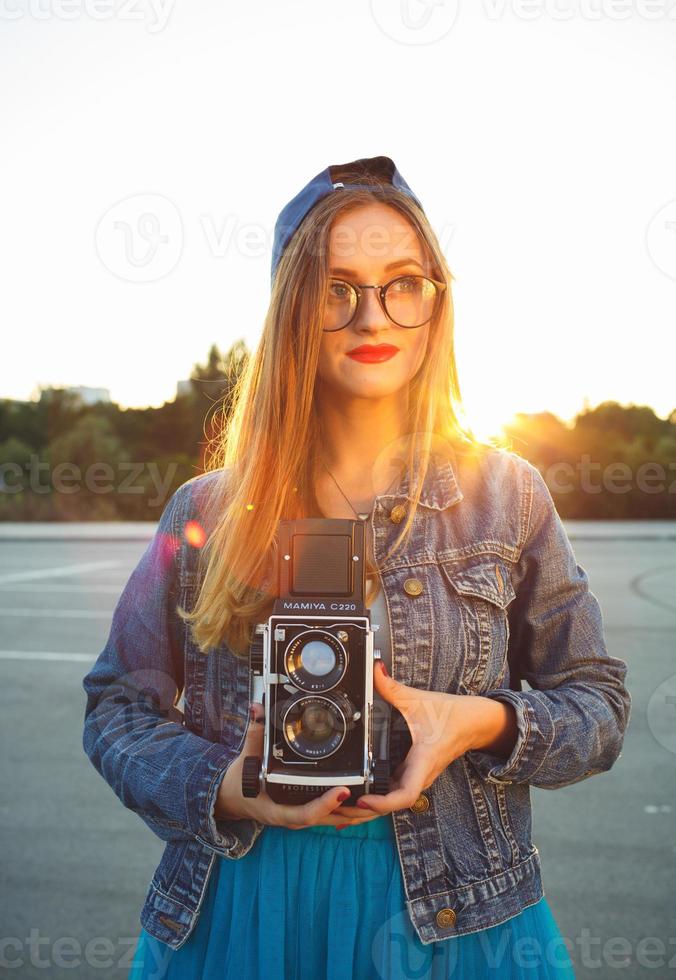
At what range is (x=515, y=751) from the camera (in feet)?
5.47

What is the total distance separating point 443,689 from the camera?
1730mm

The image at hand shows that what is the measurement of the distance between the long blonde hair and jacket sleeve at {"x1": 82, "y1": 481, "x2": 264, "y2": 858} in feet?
0.29

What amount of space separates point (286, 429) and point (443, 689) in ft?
2.27

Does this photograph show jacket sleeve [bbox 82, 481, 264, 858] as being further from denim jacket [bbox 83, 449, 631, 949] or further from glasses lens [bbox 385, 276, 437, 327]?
glasses lens [bbox 385, 276, 437, 327]

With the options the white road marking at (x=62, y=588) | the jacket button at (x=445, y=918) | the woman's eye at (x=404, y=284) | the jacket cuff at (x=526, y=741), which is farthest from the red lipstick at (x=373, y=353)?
the white road marking at (x=62, y=588)

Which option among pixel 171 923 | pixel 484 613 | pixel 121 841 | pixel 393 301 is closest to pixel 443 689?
pixel 484 613

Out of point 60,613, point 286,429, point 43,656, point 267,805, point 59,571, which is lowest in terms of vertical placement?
point 59,571

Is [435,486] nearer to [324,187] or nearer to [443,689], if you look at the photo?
[443,689]

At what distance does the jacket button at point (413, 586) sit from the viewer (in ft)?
5.88

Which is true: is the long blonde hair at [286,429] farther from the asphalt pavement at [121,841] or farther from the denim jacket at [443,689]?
the asphalt pavement at [121,841]

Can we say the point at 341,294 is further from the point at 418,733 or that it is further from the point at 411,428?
the point at 418,733

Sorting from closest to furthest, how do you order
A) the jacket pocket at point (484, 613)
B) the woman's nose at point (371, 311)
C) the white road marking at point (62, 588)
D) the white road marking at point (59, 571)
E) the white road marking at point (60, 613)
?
the jacket pocket at point (484, 613), the woman's nose at point (371, 311), the white road marking at point (60, 613), the white road marking at point (62, 588), the white road marking at point (59, 571)

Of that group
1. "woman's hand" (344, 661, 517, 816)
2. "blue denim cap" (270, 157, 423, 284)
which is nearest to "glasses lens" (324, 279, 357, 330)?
"blue denim cap" (270, 157, 423, 284)

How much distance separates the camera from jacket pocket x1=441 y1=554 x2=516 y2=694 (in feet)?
5.69
